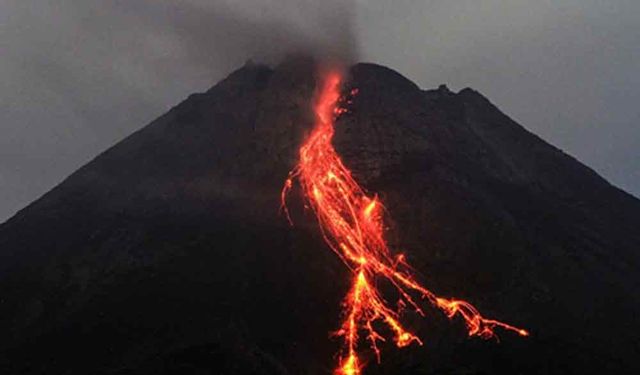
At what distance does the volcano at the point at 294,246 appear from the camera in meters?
50.6

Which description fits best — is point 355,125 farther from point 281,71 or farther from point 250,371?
point 250,371

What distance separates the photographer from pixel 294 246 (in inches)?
2515

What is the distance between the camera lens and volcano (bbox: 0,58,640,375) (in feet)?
166

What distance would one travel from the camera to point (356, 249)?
6388 cm

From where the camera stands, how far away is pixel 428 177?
68.9m

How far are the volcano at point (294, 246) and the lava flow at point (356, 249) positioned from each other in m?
0.95

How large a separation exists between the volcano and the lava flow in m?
0.95

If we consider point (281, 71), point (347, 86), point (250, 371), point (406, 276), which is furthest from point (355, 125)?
point (250, 371)

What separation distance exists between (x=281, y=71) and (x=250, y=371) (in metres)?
47.5

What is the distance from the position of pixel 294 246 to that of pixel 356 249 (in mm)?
5344

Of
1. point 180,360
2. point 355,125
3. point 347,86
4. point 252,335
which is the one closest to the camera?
point 180,360

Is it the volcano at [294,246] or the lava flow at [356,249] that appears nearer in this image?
the volcano at [294,246]

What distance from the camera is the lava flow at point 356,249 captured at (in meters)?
52.8

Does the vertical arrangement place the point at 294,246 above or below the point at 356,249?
below
